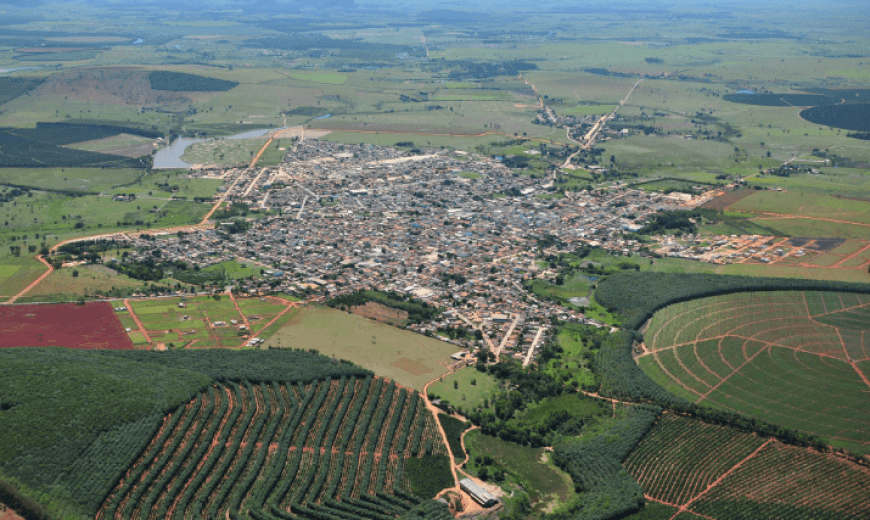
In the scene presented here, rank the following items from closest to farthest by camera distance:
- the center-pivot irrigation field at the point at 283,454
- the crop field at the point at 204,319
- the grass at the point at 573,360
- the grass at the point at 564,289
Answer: the center-pivot irrigation field at the point at 283,454 → the grass at the point at 573,360 → the crop field at the point at 204,319 → the grass at the point at 564,289

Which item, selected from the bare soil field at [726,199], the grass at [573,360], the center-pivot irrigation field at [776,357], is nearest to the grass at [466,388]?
the grass at [573,360]

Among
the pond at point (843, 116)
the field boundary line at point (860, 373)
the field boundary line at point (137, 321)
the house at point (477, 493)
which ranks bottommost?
the house at point (477, 493)

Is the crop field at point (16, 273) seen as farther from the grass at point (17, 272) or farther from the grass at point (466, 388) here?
the grass at point (466, 388)

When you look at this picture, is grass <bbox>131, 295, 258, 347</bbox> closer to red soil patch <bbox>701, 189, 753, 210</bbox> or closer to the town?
the town

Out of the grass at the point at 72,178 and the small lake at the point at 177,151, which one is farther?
the small lake at the point at 177,151

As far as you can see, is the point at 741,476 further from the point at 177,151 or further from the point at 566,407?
the point at 177,151

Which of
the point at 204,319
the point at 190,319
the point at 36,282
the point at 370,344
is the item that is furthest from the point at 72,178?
the point at 370,344
